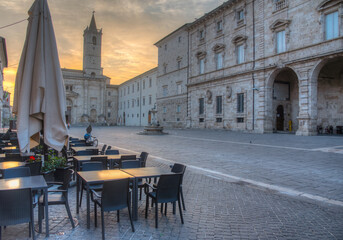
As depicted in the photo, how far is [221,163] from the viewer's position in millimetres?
9672

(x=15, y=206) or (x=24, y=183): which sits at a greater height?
(x=24, y=183)

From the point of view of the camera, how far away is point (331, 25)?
20328 millimetres

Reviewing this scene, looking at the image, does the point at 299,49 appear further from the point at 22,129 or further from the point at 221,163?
the point at 22,129

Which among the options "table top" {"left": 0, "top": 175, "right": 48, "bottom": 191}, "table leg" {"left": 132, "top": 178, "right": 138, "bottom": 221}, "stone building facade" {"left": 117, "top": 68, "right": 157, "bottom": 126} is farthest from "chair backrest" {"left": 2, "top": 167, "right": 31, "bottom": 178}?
"stone building facade" {"left": 117, "top": 68, "right": 157, "bottom": 126}

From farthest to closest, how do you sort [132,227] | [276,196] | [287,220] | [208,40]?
[208,40] → [276,196] → [287,220] → [132,227]

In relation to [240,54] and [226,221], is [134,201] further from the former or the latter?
[240,54]

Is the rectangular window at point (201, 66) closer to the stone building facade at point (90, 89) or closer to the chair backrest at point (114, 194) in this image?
the chair backrest at point (114, 194)

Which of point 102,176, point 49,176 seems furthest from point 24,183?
point 49,176

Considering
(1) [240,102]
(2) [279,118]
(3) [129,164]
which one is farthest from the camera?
(1) [240,102]

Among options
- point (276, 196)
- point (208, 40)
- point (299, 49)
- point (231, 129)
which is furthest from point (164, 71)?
point (276, 196)

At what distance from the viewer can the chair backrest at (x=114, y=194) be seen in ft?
12.4

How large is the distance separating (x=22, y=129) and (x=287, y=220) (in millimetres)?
4844

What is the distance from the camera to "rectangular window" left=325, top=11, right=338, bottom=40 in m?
20.0

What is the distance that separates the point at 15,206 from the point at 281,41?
25836mm
